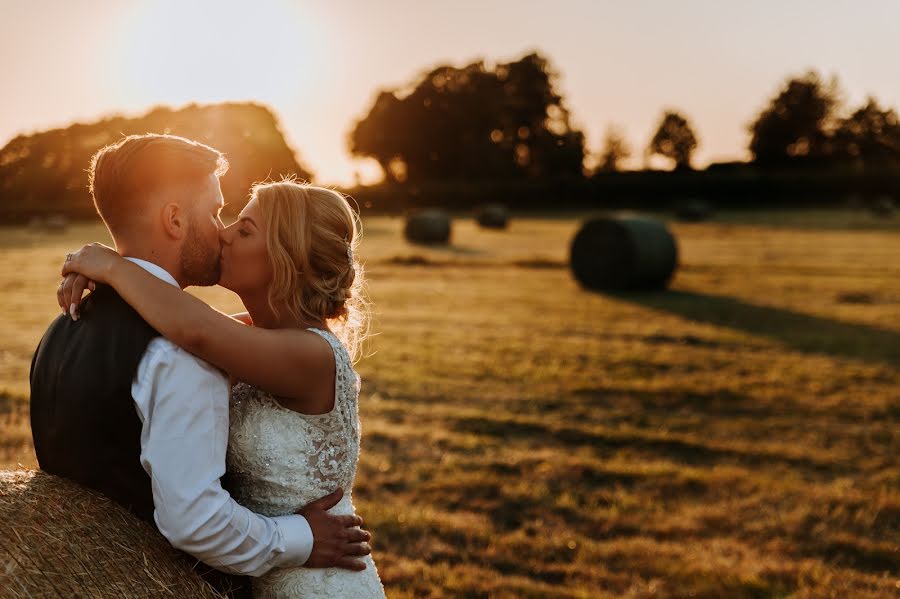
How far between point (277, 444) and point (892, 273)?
22775mm

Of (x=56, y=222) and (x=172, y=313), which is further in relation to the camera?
(x=56, y=222)

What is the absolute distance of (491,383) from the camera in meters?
10.6

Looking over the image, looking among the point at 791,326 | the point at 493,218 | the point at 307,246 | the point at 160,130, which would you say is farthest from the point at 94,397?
the point at 493,218

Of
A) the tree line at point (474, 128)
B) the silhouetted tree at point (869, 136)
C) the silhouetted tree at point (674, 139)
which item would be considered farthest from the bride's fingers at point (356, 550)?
the silhouetted tree at point (674, 139)

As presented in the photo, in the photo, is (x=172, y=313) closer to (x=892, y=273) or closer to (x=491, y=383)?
(x=491, y=383)

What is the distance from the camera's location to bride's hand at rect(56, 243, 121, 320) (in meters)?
2.48

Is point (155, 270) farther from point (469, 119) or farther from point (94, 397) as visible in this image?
point (469, 119)

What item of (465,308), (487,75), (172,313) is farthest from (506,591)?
(465,308)

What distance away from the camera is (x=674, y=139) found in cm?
11331

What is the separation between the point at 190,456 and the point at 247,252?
69 cm

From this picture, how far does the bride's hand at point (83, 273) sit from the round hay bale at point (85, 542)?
1.85 ft

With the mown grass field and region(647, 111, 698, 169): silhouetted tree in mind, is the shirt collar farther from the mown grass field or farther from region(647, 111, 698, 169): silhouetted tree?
region(647, 111, 698, 169): silhouetted tree

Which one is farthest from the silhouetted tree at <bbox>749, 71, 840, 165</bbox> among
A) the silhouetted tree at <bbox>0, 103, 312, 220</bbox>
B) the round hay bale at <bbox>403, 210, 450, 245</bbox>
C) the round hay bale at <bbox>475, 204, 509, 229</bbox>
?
the silhouetted tree at <bbox>0, 103, 312, 220</bbox>

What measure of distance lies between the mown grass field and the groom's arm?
9.94 ft
